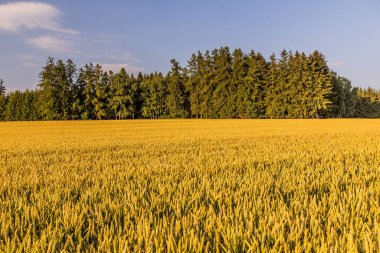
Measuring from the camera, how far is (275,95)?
76.1m

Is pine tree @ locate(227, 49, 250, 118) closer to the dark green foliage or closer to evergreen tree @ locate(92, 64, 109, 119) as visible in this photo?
evergreen tree @ locate(92, 64, 109, 119)

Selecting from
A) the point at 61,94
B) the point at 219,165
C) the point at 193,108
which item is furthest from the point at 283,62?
the point at 219,165

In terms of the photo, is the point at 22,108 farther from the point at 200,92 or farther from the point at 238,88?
the point at 238,88

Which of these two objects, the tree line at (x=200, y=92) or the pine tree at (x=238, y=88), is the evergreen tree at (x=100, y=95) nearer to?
the tree line at (x=200, y=92)

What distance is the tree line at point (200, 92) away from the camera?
249 feet

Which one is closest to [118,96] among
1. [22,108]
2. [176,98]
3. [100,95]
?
[100,95]

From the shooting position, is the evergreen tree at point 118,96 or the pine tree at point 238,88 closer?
the pine tree at point 238,88

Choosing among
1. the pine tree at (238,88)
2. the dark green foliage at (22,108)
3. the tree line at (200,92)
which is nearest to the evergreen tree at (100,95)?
the tree line at (200,92)

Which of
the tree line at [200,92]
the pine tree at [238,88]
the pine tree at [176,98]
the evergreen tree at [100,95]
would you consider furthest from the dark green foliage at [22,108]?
the pine tree at [238,88]

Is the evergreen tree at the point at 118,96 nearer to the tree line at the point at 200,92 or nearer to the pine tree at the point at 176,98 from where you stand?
the tree line at the point at 200,92

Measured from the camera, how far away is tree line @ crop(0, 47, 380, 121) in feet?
249

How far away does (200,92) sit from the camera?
8612cm

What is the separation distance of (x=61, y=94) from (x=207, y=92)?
3902cm

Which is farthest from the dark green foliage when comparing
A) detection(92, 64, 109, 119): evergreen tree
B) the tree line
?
detection(92, 64, 109, 119): evergreen tree
